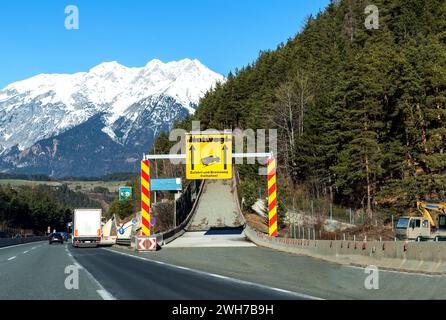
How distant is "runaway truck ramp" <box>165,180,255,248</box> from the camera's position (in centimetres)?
4488

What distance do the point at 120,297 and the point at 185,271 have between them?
7499 millimetres

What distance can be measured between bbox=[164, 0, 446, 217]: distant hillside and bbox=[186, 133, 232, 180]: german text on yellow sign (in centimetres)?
1972

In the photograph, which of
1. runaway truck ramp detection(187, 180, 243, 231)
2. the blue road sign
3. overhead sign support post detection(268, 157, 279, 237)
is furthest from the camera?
the blue road sign

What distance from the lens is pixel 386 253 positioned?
62.8 feet

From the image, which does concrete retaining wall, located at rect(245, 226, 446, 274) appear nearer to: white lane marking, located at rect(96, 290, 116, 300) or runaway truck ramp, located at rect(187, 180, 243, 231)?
white lane marking, located at rect(96, 290, 116, 300)

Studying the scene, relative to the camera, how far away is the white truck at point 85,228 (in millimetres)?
51594

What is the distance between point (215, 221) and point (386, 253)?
47096 millimetres

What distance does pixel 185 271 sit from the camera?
1981cm

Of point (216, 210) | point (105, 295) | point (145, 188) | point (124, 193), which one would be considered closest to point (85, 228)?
point (145, 188)

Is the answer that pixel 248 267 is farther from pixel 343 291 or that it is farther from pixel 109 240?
pixel 109 240

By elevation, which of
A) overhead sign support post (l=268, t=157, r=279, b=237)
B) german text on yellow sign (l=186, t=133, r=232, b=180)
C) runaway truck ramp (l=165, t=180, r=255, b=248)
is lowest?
runaway truck ramp (l=165, t=180, r=255, b=248)

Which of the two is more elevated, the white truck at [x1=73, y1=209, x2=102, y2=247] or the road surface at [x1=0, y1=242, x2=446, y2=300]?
the road surface at [x1=0, y1=242, x2=446, y2=300]

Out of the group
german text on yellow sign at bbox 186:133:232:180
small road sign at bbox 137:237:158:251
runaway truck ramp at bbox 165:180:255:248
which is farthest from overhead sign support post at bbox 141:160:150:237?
runaway truck ramp at bbox 165:180:255:248

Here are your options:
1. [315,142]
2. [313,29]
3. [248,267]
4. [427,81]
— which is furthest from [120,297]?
[313,29]
